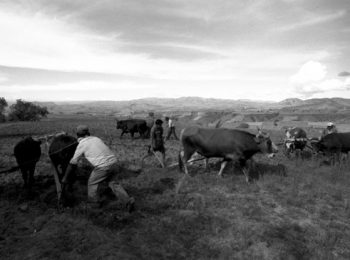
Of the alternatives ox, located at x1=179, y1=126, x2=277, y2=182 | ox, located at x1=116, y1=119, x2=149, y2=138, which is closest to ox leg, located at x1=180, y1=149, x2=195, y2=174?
ox, located at x1=179, y1=126, x2=277, y2=182

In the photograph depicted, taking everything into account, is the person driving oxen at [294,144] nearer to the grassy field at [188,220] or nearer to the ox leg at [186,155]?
the grassy field at [188,220]

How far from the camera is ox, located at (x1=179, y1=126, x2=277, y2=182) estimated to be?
32.6 ft

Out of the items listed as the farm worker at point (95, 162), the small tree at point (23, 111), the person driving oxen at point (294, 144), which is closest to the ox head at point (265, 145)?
the person driving oxen at point (294, 144)

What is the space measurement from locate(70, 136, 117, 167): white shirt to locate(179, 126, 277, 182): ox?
4559 mm

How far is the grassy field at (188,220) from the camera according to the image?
522 centimetres

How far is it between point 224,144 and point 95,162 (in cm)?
539

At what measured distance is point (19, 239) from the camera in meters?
5.52

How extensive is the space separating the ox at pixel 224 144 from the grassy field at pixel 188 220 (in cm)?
83

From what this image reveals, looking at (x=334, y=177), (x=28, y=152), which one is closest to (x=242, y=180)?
(x=334, y=177)

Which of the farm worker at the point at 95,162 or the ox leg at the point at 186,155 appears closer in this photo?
the farm worker at the point at 95,162

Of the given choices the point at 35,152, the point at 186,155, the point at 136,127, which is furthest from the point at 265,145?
the point at 136,127

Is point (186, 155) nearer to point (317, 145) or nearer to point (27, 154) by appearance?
point (27, 154)

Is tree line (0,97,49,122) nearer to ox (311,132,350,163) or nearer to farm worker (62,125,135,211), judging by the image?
farm worker (62,125,135,211)

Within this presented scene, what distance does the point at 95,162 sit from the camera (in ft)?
20.7
